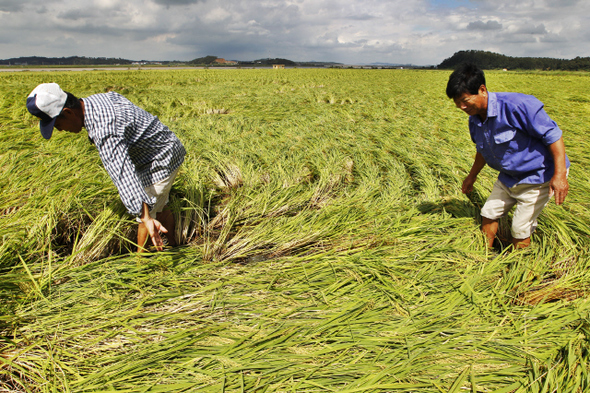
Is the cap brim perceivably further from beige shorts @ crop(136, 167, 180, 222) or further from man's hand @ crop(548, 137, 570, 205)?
man's hand @ crop(548, 137, 570, 205)

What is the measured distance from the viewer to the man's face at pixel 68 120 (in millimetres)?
1526

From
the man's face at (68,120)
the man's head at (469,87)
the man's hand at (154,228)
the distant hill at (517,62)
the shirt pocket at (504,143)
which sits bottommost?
the man's hand at (154,228)

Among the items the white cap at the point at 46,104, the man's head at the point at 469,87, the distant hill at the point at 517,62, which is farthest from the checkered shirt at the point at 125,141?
the distant hill at the point at 517,62

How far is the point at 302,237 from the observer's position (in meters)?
2.15

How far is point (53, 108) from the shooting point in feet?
4.82

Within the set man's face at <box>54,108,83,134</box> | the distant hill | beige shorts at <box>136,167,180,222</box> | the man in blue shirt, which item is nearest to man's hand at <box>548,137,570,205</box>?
the man in blue shirt

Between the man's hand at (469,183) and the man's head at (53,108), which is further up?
the man's head at (53,108)

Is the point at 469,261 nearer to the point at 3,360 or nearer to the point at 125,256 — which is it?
the point at 125,256

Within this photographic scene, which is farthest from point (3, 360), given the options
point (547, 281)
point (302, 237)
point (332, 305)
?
point (547, 281)

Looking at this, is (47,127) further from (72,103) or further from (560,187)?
(560,187)

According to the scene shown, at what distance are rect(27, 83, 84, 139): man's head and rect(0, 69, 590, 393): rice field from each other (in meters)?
0.63

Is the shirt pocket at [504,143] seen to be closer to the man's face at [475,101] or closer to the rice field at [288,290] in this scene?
the man's face at [475,101]

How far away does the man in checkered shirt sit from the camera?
1482 millimetres

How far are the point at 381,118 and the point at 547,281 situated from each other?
480 cm
